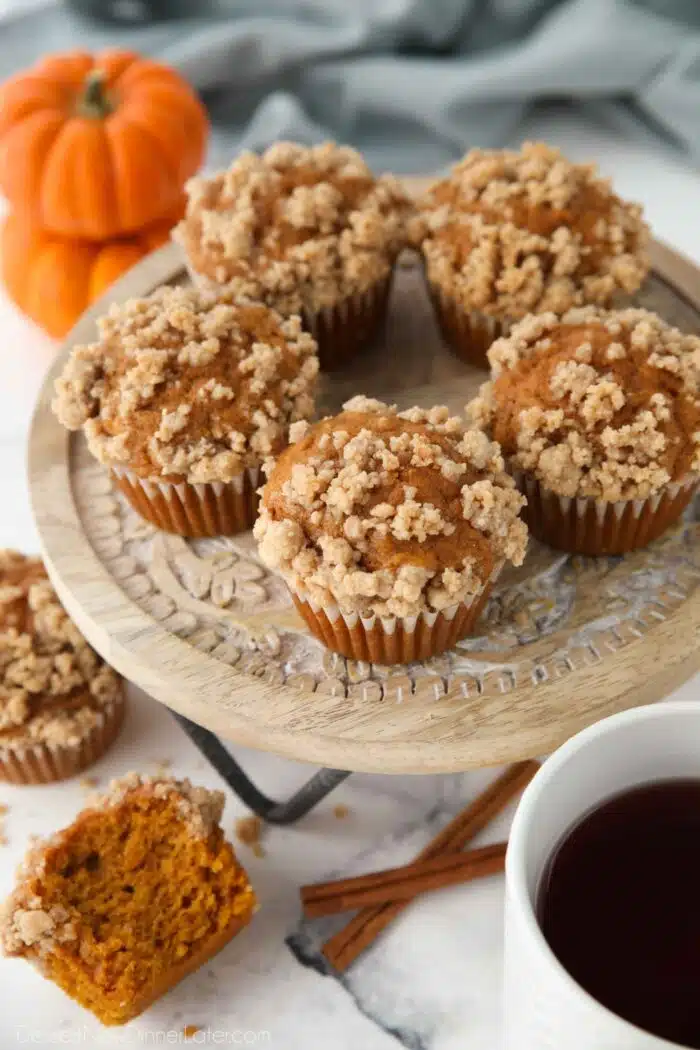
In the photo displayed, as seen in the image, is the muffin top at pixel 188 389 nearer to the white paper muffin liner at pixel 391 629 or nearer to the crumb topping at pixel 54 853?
the white paper muffin liner at pixel 391 629

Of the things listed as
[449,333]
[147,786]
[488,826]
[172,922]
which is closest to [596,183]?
[449,333]

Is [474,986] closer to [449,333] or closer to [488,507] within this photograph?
[488,507]

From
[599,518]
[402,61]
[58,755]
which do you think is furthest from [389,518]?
[402,61]

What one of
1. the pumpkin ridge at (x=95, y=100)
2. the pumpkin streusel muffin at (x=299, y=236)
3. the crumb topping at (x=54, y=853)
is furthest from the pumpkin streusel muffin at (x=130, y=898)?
the pumpkin ridge at (x=95, y=100)

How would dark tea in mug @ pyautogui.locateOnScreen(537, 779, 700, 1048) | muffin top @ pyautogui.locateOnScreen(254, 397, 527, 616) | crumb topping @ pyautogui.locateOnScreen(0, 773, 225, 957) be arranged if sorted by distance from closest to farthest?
dark tea in mug @ pyautogui.locateOnScreen(537, 779, 700, 1048)
muffin top @ pyautogui.locateOnScreen(254, 397, 527, 616)
crumb topping @ pyautogui.locateOnScreen(0, 773, 225, 957)

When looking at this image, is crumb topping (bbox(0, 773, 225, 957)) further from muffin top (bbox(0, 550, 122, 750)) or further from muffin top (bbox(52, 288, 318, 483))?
muffin top (bbox(52, 288, 318, 483))

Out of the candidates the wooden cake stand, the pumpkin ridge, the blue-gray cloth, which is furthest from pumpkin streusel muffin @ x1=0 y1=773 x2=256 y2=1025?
the blue-gray cloth
